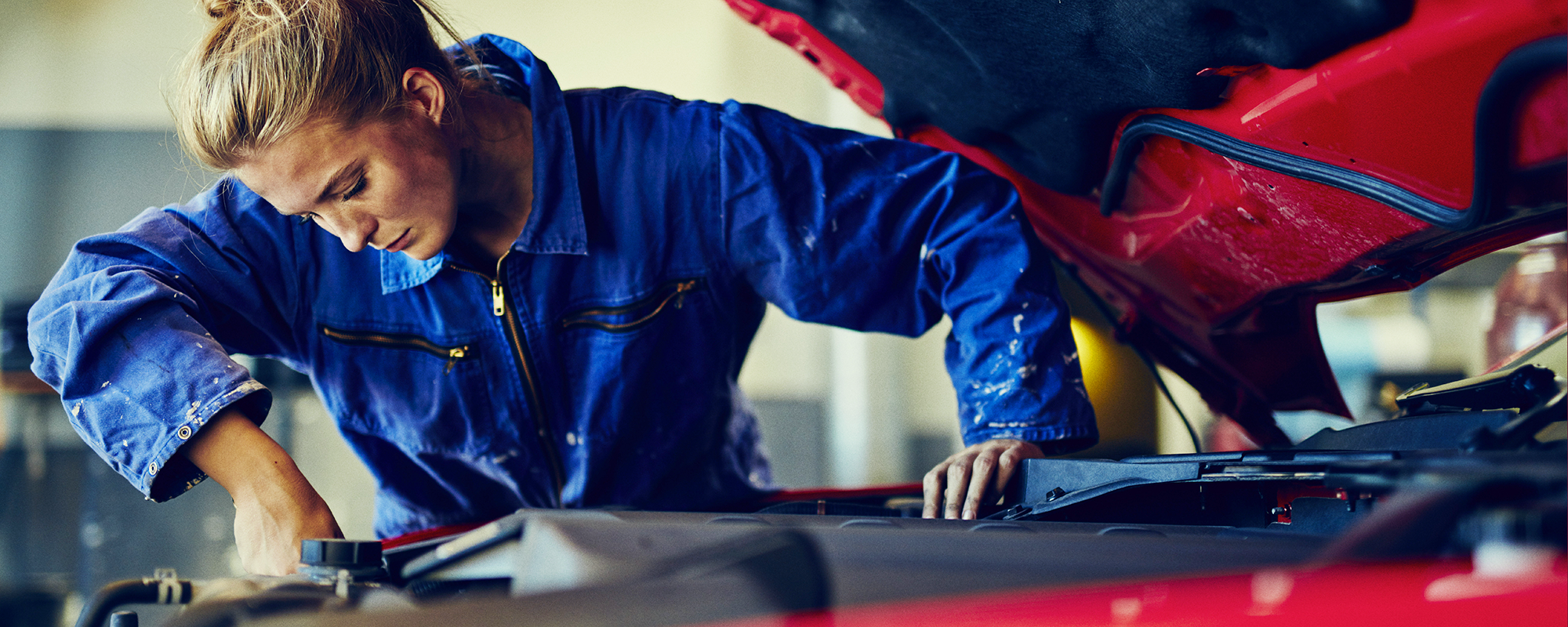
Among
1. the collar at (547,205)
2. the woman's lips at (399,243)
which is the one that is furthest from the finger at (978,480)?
the woman's lips at (399,243)

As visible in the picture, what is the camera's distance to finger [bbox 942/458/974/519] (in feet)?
3.06

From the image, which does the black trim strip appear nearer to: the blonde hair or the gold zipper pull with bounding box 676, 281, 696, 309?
the gold zipper pull with bounding box 676, 281, 696, 309

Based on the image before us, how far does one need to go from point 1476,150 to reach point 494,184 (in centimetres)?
100

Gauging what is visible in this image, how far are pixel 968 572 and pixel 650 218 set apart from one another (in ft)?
2.72

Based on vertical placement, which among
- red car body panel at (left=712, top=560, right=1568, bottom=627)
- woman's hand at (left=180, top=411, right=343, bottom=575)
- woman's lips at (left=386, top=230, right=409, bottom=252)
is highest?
woman's lips at (left=386, top=230, right=409, bottom=252)

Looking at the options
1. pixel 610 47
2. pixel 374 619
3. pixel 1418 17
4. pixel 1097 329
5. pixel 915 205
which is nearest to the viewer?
pixel 374 619

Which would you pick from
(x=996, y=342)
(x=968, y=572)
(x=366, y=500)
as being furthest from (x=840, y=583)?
(x=366, y=500)

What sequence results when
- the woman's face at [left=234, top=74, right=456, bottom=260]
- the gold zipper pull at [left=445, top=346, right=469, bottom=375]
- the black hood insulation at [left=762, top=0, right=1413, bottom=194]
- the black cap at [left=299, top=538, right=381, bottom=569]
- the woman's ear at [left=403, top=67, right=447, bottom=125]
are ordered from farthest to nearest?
the gold zipper pull at [left=445, top=346, right=469, bottom=375], the woman's ear at [left=403, top=67, right=447, bottom=125], the woman's face at [left=234, top=74, right=456, bottom=260], the black hood insulation at [left=762, top=0, right=1413, bottom=194], the black cap at [left=299, top=538, right=381, bottom=569]

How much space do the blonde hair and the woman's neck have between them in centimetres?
13

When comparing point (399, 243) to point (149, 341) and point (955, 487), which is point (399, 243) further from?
point (955, 487)

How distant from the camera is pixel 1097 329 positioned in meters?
1.39

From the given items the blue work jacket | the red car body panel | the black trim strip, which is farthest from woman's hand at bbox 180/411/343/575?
the black trim strip

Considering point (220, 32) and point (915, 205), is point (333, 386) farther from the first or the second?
point (915, 205)

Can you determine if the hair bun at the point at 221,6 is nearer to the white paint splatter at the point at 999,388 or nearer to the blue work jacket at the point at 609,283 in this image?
the blue work jacket at the point at 609,283
